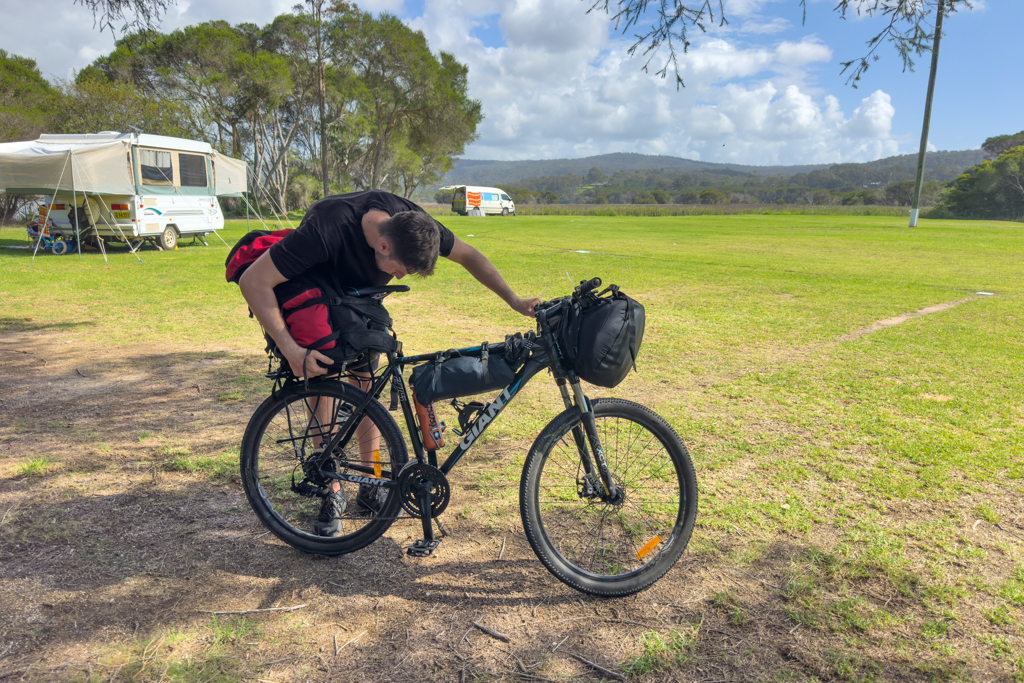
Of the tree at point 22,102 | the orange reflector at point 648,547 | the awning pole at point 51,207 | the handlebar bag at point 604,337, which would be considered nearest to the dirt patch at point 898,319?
the orange reflector at point 648,547

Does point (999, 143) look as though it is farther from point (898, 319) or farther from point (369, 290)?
point (369, 290)

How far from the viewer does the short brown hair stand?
99.8 inches

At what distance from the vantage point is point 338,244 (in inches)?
105

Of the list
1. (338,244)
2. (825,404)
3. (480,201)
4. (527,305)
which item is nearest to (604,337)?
(527,305)

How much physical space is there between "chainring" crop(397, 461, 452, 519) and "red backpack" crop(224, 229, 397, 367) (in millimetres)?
565

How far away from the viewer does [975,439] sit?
4398 millimetres

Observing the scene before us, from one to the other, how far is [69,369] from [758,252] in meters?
18.5

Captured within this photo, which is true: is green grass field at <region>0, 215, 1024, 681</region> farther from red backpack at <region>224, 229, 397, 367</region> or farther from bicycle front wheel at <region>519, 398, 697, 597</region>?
red backpack at <region>224, 229, 397, 367</region>

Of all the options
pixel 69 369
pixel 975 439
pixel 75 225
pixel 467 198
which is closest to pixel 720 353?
pixel 975 439

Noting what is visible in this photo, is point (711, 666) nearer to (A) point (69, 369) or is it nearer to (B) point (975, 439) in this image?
(B) point (975, 439)

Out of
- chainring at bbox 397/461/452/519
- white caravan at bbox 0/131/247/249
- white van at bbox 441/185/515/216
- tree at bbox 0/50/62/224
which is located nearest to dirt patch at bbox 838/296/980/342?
chainring at bbox 397/461/452/519

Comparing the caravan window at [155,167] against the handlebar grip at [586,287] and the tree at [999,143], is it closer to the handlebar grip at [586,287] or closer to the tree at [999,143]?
the handlebar grip at [586,287]

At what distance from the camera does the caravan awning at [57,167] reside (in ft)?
48.2

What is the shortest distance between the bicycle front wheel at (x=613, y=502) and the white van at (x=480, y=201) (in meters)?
55.0
